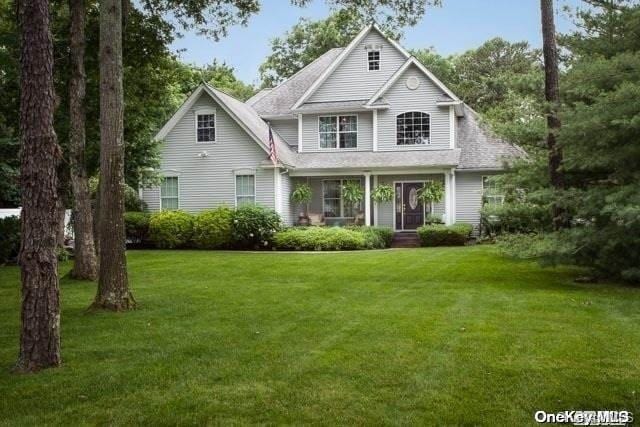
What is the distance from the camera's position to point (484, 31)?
4209 centimetres

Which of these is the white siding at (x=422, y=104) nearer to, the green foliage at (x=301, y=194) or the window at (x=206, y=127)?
the green foliage at (x=301, y=194)

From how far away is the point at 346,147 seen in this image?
77.4 feet

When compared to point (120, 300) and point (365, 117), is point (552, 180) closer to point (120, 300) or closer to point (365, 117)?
point (120, 300)

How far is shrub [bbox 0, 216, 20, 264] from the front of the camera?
49.8 feet

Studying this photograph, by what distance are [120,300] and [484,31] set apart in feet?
130

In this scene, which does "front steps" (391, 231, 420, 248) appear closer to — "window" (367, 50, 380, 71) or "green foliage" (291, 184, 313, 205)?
"green foliage" (291, 184, 313, 205)

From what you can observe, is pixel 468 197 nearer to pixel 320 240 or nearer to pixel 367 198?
pixel 367 198

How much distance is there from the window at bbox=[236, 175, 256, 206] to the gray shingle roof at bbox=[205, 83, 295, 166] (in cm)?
146

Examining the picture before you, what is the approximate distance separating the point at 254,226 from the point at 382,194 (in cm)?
557

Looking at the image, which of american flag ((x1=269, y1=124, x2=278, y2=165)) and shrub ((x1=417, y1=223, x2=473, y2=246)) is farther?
american flag ((x1=269, y1=124, x2=278, y2=165))

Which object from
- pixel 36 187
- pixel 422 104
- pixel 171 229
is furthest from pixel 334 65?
pixel 36 187

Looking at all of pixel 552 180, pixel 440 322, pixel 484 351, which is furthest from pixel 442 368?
pixel 552 180

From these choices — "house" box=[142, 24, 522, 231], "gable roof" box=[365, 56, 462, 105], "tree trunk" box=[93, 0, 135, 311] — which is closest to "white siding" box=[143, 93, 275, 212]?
"house" box=[142, 24, 522, 231]

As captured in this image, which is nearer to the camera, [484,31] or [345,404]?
[345,404]
